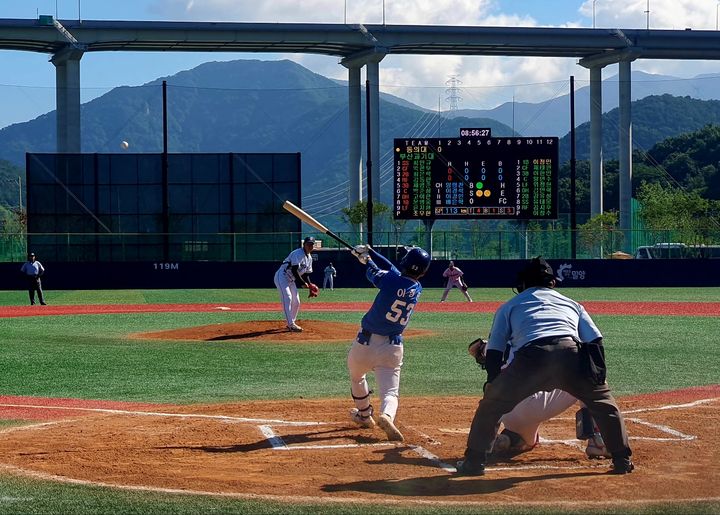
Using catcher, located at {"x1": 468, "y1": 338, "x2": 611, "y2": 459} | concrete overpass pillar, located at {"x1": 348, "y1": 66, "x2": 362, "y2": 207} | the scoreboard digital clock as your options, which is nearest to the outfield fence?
the scoreboard digital clock

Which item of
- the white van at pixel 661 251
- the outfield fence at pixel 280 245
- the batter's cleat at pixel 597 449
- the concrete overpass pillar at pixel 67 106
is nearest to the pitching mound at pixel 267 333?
the batter's cleat at pixel 597 449

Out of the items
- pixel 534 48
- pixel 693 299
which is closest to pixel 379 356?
pixel 693 299

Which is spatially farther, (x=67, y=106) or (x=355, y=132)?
(x=355, y=132)

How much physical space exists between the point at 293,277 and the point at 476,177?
22959mm

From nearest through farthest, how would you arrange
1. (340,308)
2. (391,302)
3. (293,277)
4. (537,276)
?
(537,276) → (391,302) → (293,277) → (340,308)

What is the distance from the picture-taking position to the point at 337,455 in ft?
29.4

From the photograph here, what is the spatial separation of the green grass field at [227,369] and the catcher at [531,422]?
159cm

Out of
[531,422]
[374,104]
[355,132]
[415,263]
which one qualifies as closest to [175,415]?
[415,263]

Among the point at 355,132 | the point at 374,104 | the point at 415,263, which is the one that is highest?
the point at 374,104

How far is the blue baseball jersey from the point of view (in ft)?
31.4

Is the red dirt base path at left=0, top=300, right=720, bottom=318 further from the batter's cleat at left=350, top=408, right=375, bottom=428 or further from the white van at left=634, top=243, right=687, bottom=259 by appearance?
the white van at left=634, top=243, right=687, bottom=259

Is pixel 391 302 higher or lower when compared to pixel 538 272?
lower

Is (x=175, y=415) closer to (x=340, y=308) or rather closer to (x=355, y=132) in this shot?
(x=340, y=308)

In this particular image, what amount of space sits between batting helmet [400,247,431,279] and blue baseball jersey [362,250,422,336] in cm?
6
